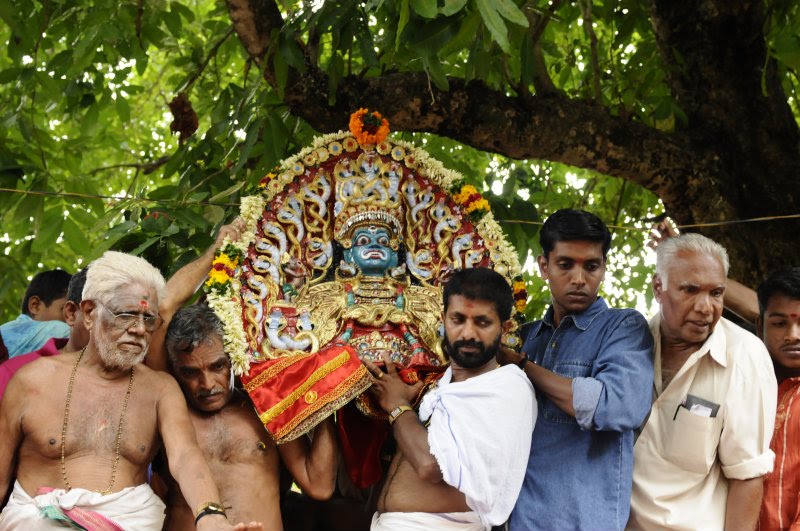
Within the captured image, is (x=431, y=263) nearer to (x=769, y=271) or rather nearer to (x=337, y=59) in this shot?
(x=337, y=59)

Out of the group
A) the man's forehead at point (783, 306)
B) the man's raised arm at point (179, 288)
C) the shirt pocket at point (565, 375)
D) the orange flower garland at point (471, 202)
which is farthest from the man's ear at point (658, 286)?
the man's raised arm at point (179, 288)

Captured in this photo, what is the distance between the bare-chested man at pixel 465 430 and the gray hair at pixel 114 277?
1.19 metres

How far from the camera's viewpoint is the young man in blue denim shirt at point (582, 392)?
14.9ft

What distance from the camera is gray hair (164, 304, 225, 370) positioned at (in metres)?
5.01

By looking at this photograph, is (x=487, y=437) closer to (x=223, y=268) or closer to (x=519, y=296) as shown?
(x=519, y=296)

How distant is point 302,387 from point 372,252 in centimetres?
80

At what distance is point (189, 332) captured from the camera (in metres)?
5.02

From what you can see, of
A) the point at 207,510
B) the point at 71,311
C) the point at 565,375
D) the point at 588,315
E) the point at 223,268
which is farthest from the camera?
the point at 71,311

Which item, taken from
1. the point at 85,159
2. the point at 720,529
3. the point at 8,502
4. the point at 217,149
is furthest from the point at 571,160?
the point at 85,159

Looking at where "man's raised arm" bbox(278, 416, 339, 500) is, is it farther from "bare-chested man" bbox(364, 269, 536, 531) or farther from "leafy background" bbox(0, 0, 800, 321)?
"leafy background" bbox(0, 0, 800, 321)

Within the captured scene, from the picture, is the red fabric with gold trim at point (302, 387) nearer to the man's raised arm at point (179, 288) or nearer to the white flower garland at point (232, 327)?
the white flower garland at point (232, 327)

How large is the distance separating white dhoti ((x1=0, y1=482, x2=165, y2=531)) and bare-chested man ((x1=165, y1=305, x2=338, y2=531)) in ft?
1.47

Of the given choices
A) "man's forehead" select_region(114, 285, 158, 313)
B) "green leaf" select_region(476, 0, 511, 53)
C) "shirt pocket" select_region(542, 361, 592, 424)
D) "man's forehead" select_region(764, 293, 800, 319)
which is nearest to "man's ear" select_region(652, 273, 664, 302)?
"shirt pocket" select_region(542, 361, 592, 424)

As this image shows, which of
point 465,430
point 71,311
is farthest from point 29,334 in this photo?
point 465,430
